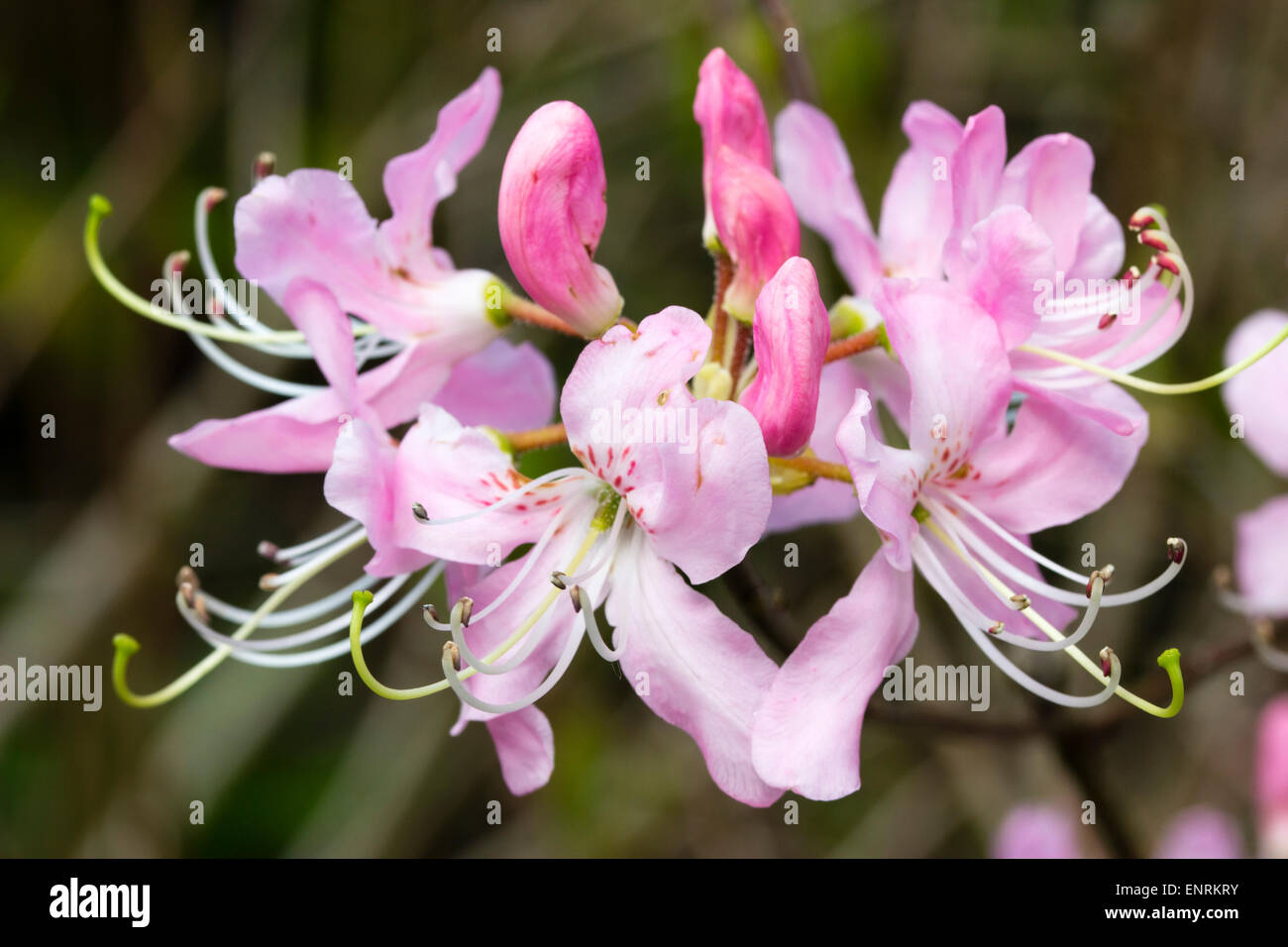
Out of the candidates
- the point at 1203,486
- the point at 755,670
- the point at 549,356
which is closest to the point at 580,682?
the point at 549,356

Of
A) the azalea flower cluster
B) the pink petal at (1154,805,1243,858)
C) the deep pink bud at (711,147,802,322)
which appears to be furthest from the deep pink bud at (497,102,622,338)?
the pink petal at (1154,805,1243,858)

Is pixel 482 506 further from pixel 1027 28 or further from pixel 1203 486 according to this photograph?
pixel 1027 28

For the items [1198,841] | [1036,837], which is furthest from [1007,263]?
[1198,841]

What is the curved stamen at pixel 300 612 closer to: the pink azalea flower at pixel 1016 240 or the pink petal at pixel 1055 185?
the pink azalea flower at pixel 1016 240

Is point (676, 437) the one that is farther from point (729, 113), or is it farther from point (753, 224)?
point (729, 113)

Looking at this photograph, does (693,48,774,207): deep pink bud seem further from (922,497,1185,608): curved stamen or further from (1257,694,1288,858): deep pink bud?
(1257,694,1288,858): deep pink bud

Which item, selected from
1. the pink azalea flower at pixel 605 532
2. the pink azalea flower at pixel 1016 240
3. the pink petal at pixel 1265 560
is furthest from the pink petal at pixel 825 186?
the pink petal at pixel 1265 560
